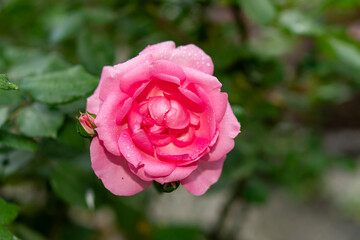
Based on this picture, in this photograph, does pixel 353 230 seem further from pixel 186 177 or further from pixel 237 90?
pixel 186 177

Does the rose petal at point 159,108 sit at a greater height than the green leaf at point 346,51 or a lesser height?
greater

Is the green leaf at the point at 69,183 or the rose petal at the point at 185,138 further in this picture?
the green leaf at the point at 69,183

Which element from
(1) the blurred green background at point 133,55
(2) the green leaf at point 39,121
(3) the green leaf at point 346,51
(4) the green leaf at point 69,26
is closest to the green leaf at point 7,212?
(1) the blurred green background at point 133,55

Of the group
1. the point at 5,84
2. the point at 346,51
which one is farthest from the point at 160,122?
the point at 346,51

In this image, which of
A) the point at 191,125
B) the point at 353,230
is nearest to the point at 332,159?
the point at 353,230

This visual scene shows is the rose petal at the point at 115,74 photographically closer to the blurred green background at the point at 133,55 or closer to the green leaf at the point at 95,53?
the blurred green background at the point at 133,55

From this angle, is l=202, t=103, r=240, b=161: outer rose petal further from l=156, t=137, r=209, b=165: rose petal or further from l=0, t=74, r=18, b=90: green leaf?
l=0, t=74, r=18, b=90: green leaf

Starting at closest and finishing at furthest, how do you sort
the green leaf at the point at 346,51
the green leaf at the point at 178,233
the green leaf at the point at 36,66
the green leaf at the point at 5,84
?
the green leaf at the point at 5,84 < the green leaf at the point at 36,66 < the green leaf at the point at 346,51 < the green leaf at the point at 178,233
